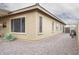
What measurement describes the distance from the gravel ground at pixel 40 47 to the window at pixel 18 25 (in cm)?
23

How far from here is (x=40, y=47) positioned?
2738 millimetres

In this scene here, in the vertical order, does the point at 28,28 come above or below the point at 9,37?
above

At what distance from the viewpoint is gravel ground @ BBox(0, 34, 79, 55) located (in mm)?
2691

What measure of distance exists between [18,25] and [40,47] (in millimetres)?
599

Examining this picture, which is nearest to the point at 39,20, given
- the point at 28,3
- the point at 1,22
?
the point at 28,3

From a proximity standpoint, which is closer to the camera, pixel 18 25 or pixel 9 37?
pixel 9 37

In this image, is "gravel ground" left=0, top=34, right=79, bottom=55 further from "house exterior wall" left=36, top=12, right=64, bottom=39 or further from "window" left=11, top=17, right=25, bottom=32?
"window" left=11, top=17, right=25, bottom=32

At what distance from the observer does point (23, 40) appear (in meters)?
2.78

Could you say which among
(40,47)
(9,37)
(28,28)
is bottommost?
(40,47)

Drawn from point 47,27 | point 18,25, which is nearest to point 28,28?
point 18,25

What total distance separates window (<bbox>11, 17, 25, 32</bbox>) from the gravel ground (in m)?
0.23

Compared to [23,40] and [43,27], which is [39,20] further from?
[23,40]

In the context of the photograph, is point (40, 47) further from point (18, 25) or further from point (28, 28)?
point (18, 25)

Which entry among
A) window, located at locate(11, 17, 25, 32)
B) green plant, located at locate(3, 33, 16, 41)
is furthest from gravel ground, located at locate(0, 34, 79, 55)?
window, located at locate(11, 17, 25, 32)
